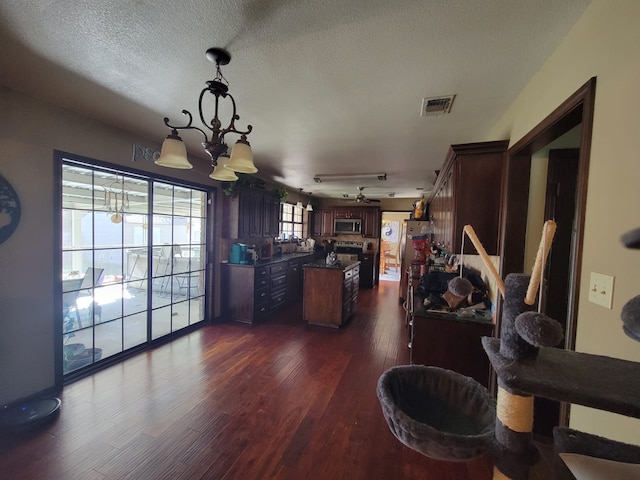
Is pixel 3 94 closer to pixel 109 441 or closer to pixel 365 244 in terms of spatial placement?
pixel 109 441

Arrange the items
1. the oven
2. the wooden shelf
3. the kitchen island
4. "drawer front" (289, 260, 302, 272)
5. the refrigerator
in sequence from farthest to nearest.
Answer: the oven, the refrigerator, "drawer front" (289, 260, 302, 272), the kitchen island, the wooden shelf

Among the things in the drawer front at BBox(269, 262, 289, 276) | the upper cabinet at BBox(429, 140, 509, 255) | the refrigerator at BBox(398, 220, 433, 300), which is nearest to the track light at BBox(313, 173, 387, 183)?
the refrigerator at BBox(398, 220, 433, 300)

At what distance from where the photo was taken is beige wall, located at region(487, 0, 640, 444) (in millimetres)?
872

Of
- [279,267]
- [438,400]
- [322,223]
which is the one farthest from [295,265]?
[438,400]

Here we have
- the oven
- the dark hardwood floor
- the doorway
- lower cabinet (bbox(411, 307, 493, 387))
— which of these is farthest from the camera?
the doorway

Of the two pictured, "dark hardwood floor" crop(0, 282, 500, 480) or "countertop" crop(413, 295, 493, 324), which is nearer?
"dark hardwood floor" crop(0, 282, 500, 480)

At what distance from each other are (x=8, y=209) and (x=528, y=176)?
390 cm

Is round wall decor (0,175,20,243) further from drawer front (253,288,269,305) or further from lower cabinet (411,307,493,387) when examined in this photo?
lower cabinet (411,307,493,387)

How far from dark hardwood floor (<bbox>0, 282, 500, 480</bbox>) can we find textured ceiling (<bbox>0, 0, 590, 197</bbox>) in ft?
8.19

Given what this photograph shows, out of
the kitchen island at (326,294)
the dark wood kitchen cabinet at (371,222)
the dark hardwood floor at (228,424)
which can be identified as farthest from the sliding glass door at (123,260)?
the dark wood kitchen cabinet at (371,222)

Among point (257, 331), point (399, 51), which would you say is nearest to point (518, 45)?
point (399, 51)

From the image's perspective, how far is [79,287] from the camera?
256 centimetres

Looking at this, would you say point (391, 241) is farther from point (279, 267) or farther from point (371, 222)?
point (279, 267)

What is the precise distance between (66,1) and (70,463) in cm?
256
